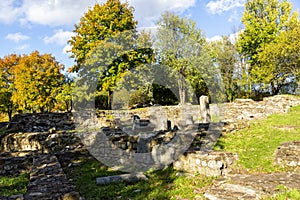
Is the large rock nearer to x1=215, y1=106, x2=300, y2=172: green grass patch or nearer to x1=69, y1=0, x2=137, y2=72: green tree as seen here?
x1=215, y1=106, x2=300, y2=172: green grass patch

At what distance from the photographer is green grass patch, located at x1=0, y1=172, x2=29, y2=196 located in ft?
22.0

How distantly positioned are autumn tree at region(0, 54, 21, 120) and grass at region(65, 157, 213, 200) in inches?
1245

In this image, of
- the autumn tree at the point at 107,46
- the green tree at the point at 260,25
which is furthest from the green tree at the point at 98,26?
the green tree at the point at 260,25

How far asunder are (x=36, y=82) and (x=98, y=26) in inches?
412

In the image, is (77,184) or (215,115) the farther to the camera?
(215,115)

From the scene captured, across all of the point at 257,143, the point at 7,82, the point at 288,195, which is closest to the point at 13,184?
the point at 288,195

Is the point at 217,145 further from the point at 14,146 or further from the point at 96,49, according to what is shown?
the point at 96,49

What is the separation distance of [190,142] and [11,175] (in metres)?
5.97

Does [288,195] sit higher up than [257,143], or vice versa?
[257,143]

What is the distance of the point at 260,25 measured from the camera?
31859 millimetres

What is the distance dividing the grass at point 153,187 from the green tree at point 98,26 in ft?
68.7

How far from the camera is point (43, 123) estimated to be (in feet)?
70.3

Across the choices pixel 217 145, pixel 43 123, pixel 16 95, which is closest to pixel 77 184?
pixel 217 145

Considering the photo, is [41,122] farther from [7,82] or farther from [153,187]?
[7,82]
